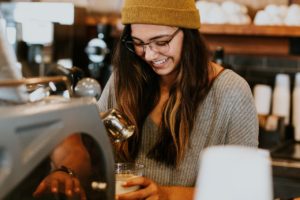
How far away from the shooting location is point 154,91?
1729mm

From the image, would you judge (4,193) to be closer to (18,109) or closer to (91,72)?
(18,109)

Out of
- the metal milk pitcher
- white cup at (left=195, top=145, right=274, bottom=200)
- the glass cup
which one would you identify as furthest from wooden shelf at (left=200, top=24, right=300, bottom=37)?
white cup at (left=195, top=145, right=274, bottom=200)

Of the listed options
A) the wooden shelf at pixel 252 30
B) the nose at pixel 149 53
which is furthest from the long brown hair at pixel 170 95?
the wooden shelf at pixel 252 30

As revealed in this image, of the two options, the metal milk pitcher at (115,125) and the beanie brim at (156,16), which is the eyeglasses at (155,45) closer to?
the beanie brim at (156,16)

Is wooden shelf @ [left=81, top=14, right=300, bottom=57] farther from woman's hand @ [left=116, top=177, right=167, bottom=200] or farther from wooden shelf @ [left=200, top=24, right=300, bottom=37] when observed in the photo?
woman's hand @ [left=116, top=177, right=167, bottom=200]

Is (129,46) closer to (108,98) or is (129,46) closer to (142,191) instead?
(108,98)

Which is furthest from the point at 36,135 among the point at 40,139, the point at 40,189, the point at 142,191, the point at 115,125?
the point at 142,191

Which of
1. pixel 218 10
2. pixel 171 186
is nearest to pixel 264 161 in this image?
pixel 171 186

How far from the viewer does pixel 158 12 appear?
151cm

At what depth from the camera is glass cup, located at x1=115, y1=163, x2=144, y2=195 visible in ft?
4.01

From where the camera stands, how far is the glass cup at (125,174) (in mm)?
1224

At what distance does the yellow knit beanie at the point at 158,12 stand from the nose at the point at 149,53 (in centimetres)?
7

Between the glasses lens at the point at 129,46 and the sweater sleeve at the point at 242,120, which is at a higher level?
the glasses lens at the point at 129,46

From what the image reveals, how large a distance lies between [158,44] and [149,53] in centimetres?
4
